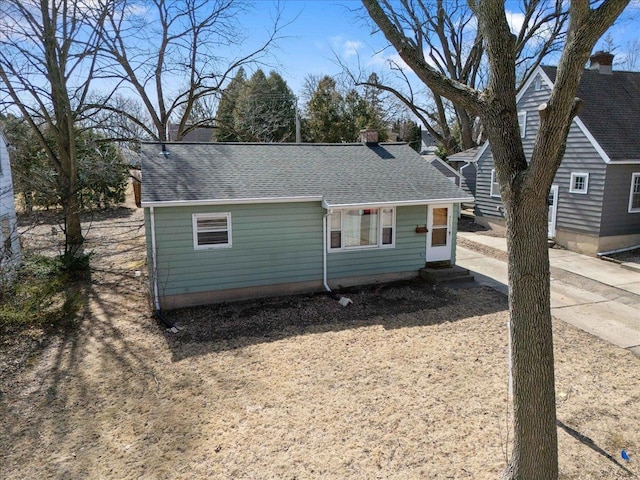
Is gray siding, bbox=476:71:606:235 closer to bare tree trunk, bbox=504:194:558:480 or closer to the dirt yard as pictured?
the dirt yard

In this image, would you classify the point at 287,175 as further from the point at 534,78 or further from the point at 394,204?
the point at 534,78

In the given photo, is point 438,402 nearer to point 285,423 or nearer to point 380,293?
point 285,423

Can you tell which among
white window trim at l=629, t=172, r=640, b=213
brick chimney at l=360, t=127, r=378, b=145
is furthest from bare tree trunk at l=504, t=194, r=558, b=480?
white window trim at l=629, t=172, r=640, b=213

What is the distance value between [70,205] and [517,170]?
13.9 metres

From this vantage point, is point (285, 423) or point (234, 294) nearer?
point (285, 423)

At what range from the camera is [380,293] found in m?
11.0

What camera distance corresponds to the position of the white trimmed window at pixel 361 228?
11.2 meters

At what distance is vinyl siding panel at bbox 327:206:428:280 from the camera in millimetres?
11242

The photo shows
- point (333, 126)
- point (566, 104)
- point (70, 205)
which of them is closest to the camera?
point (566, 104)

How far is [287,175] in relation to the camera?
11414mm

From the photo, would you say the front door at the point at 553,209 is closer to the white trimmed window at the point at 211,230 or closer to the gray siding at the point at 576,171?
the gray siding at the point at 576,171

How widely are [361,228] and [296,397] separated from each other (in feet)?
19.7

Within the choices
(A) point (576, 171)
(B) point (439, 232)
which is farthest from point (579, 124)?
(B) point (439, 232)

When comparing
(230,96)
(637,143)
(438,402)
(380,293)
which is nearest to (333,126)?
(230,96)
